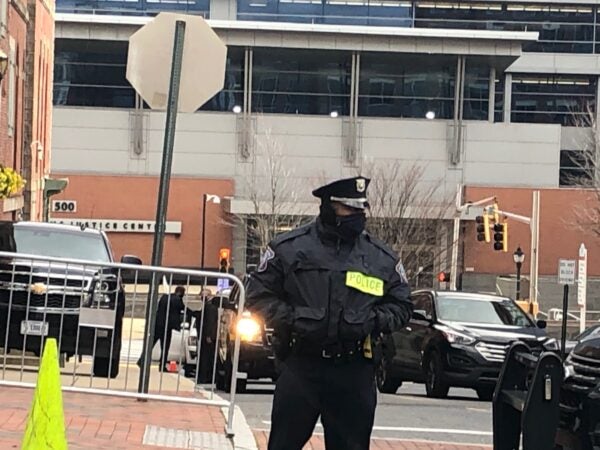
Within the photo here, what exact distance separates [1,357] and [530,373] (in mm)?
5345

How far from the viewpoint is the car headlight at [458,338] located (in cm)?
1532

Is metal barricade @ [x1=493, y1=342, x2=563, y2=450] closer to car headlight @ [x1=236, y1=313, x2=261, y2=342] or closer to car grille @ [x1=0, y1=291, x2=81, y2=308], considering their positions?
car grille @ [x1=0, y1=291, x2=81, y2=308]

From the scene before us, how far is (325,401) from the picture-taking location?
5.50 metres

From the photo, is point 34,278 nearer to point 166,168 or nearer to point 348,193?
point 166,168

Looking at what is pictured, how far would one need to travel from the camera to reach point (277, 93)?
55.9 metres

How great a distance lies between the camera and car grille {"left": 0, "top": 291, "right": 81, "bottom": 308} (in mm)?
9914

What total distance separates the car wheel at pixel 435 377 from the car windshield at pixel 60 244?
497 cm

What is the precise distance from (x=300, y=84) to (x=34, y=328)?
154 feet

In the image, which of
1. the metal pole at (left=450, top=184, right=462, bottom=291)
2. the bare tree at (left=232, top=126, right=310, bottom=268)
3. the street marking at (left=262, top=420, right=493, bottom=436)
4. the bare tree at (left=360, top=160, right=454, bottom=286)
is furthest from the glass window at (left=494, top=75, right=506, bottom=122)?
the street marking at (left=262, top=420, right=493, bottom=436)

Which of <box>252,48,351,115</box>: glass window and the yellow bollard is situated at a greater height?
<box>252,48,351,115</box>: glass window

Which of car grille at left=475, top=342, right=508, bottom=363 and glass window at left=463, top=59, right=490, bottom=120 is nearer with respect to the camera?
car grille at left=475, top=342, right=508, bottom=363

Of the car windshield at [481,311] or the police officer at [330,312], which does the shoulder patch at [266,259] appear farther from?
the car windshield at [481,311]

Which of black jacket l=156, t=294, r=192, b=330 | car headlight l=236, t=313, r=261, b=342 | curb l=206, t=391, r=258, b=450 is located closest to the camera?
curb l=206, t=391, r=258, b=450

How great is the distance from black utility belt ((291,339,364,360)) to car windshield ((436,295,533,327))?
10923 mm
